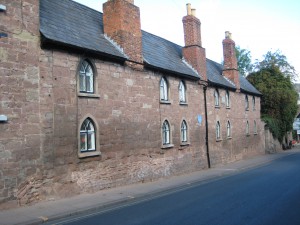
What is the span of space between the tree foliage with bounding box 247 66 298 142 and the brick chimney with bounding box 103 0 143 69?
25237 millimetres

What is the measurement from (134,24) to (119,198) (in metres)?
8.51

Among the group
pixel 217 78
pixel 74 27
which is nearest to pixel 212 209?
pixel 74 27

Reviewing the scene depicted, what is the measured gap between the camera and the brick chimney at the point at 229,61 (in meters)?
27.6

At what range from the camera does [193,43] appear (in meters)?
21.2

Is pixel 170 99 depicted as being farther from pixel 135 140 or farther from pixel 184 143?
pixel 135 140

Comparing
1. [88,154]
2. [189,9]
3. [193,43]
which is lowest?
[88,154]

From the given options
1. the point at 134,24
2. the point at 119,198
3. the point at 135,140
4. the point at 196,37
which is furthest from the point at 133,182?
the point at 196,37

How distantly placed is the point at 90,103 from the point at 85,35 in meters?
3.15

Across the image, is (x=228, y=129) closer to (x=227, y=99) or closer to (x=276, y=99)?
(x=227, y=99)

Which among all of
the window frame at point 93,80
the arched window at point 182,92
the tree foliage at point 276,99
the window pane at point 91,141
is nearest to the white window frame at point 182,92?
the arched window at point 182,92

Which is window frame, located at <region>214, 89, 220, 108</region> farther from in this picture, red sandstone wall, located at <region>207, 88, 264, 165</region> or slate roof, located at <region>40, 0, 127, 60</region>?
slate roof, located at <region>40, 0, 127, 60</region>

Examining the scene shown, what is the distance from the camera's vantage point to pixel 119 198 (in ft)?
34.8

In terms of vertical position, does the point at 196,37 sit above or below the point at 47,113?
above

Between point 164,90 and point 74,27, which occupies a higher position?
point 74,27
